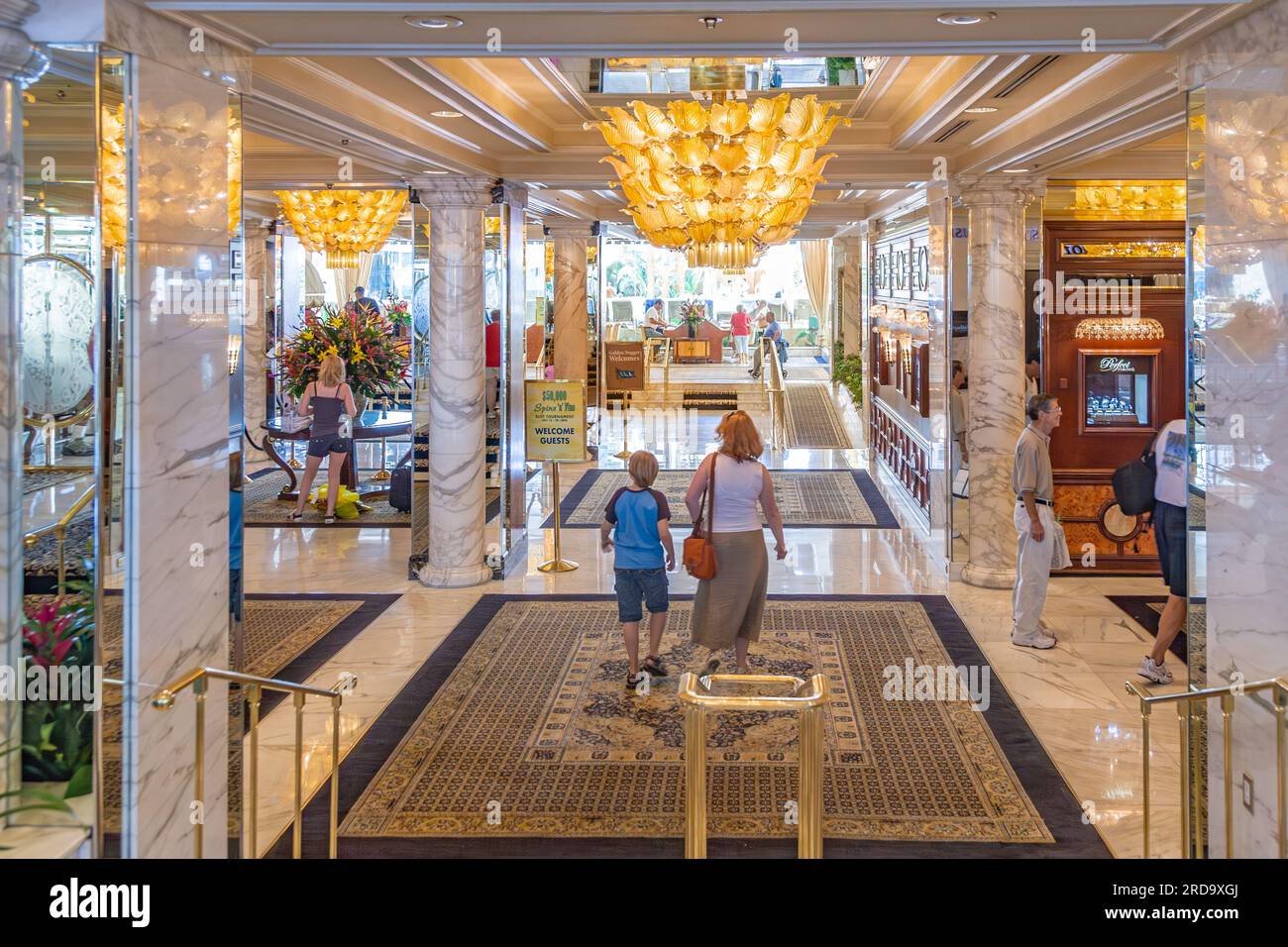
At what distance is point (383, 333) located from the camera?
44.1ft

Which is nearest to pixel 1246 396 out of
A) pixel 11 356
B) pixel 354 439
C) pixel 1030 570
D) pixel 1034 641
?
pixel 1030 570

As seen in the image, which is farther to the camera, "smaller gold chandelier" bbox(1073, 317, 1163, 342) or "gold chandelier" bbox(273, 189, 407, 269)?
"gold chandelier" bbox(273, 189, 407, 269)

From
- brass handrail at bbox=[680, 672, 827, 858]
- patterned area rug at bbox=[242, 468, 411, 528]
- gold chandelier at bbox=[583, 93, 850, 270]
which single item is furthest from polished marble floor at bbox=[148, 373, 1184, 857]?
gold chandelier at bbox=[583, 93, 850, 270]

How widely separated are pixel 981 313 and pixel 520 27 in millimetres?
6132

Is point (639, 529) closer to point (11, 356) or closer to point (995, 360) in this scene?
point (11, 356)

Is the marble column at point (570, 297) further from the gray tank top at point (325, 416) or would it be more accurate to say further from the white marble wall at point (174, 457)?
the white marble wall at point (174, 457)

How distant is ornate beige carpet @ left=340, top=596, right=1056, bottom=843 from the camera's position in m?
4.96

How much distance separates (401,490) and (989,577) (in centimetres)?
667

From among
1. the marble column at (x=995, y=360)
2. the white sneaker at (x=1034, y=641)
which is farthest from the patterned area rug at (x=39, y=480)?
the marble column at (x=995, y=360)

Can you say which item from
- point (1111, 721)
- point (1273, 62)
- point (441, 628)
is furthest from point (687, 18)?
point (441, 628)

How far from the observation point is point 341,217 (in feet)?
45.7

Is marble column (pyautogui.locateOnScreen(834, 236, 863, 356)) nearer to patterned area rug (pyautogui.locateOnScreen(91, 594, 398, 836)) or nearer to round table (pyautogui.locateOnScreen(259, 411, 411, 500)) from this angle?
round table (pyautogui.locateOnScreen(259, 411, 411, 500))

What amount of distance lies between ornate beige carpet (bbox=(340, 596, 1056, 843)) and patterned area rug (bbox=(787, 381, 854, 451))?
11.0m
